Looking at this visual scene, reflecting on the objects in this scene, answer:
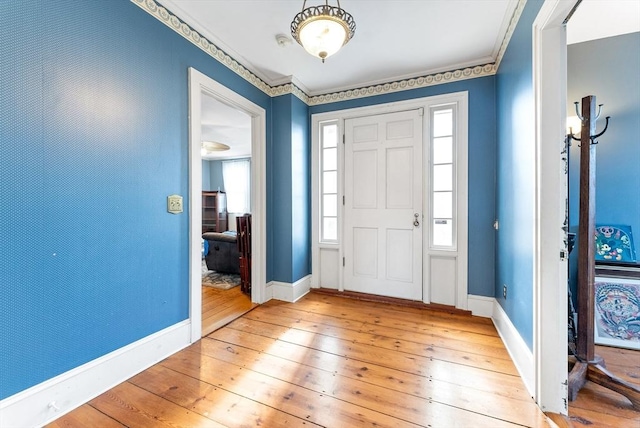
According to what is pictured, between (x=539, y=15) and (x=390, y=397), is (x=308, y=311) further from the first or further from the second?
(x=539, y=15)

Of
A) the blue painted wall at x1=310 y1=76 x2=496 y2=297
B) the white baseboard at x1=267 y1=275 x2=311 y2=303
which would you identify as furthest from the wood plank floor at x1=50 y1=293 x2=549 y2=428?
the white baseboard at x1=267 y1=275 x2=311 y2=303

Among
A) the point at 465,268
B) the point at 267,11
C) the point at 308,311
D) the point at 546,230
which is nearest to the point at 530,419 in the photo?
the point at 546,230

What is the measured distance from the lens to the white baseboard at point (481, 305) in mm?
2621

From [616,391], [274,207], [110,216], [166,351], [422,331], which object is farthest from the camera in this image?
[274,207]

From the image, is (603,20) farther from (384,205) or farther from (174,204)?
(174,204)

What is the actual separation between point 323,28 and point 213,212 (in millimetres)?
6539

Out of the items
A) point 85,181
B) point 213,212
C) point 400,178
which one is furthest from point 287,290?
point 213,212

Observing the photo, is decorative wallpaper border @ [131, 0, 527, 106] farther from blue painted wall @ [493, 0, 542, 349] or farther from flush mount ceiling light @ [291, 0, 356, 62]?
flush mount ceiling light @ [291, 0, 356, 62]

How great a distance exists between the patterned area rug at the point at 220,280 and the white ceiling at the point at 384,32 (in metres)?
2.78

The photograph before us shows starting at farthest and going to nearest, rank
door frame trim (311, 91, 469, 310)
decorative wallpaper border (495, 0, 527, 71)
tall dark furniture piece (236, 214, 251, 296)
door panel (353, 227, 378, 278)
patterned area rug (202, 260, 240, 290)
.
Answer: patterned area rug (202, 260, 240, 290)
tall dark furniture piece (236, 214, 251, 296)
door panel (353, 227, 378, 278)
door frame trim (311, 91, 469, 310)
decorative wallpaper border (495, 0, 527, 71)

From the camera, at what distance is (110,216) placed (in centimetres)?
161

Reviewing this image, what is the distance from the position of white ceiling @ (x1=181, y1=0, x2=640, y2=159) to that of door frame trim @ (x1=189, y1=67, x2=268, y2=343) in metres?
0.41

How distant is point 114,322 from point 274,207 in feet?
6.20

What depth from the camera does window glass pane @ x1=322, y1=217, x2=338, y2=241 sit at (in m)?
3.43
